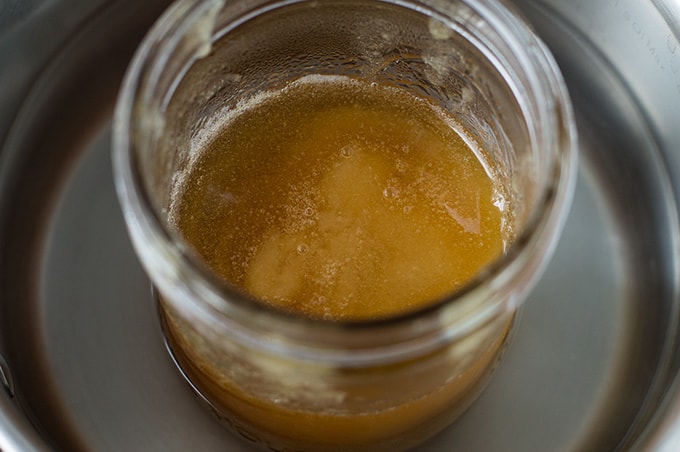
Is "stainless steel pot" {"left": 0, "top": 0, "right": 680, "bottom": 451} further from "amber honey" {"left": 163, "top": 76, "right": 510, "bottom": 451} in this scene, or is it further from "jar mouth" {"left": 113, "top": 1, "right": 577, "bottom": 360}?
"jar mouth" {"left": 113, "top": 1, "right": 577, "bottom": 360}

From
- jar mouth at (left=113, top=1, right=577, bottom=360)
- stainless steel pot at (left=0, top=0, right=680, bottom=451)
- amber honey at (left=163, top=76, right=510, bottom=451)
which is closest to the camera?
jar mouth at (left=113, top=1, right=577, bottom=360)

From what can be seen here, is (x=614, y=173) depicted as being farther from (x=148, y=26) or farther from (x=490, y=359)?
(x=148, y=26)

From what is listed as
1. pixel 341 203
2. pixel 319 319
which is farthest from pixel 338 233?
pixel 319 319

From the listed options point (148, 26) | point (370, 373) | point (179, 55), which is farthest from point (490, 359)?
point (148, 26)

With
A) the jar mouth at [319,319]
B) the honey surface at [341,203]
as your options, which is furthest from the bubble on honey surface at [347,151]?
the jar mouth at [319,319]

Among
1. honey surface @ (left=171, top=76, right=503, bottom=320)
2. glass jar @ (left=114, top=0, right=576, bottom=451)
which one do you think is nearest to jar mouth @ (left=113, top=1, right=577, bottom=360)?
glass jar @ (left=114, top=0, right=576, bottom=451)

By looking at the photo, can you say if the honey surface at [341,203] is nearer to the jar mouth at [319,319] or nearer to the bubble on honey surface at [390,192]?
the bubble on honey surface at [390,192]

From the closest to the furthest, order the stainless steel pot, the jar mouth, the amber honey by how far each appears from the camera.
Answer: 1. the jar mouth
2. the amber honey
3. the stainless steel pot
